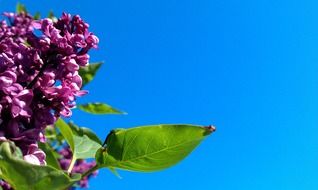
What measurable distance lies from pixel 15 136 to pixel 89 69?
5.35 feet

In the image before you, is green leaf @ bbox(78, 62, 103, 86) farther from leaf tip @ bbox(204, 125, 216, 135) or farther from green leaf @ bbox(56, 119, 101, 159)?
leaf tip @ bbox(204, 125, 216, 135)

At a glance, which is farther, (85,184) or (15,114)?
(85,184)

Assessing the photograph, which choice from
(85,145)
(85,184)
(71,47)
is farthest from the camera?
(85,184)

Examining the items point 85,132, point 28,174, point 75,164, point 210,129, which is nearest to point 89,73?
point 85,132

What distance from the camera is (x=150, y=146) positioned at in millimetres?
1276

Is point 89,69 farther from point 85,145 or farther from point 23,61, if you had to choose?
point 23,61

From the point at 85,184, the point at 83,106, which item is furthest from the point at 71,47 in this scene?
the point at 85,184

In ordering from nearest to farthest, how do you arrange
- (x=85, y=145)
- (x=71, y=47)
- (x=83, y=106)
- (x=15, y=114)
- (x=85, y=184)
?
(x=15, y=114), (x=71, y=47), (x=85, y=145), (x=83, y=106), (x=85, y=184)

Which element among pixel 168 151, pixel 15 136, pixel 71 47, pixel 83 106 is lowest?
pixel 15 136

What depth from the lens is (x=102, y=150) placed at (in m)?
1.33

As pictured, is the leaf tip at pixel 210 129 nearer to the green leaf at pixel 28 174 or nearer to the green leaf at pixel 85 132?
the green leaf at pixel 28 174

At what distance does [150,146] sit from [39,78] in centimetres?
32

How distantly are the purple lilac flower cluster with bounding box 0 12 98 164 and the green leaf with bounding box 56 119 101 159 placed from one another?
0.50m

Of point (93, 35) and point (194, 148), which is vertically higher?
point (93, 35)
